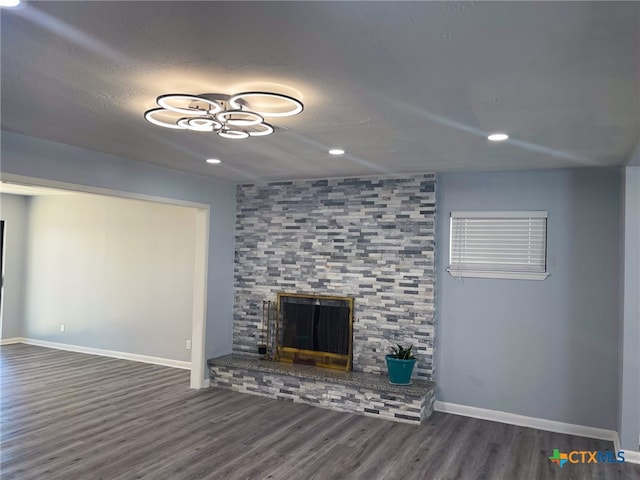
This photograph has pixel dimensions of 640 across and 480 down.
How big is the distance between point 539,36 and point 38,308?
839cm

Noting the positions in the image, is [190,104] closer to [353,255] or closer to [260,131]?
[260,131]

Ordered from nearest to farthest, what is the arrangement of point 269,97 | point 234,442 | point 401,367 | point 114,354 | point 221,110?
1. point 269,97
2. point 221,110
3. point 234,442
4. point 401,367
5. point 114,354

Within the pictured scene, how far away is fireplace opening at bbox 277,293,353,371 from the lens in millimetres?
5430

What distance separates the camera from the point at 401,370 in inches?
189

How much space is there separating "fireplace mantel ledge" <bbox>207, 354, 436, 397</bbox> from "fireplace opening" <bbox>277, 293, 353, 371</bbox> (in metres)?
0.13

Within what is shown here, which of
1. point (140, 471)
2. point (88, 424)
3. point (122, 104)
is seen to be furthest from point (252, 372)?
point (122, 104)

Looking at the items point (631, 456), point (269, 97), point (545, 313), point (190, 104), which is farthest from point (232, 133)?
point (631, 456)

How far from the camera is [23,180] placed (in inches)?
151

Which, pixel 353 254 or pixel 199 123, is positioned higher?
pixel 199 123

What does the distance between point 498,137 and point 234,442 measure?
3.18m

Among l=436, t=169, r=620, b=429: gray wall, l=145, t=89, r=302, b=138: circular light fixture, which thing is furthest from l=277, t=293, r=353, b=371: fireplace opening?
l=145, t=89, r=302, b=138: circular light fixture

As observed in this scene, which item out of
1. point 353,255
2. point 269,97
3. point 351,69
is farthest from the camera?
point 353,255

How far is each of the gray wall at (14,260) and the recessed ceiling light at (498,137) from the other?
7709 mm

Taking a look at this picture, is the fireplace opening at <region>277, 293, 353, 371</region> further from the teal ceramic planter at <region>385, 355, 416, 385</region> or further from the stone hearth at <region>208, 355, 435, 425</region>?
the teal ceramic planter at <region>385, 355, 416, 385</region>
